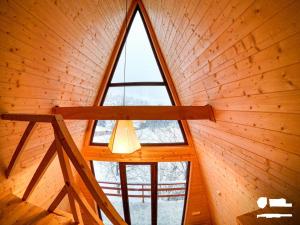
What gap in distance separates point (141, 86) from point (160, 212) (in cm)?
354

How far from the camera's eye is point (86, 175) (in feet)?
5.03

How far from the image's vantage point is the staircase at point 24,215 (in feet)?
5.82

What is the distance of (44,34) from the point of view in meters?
2.01

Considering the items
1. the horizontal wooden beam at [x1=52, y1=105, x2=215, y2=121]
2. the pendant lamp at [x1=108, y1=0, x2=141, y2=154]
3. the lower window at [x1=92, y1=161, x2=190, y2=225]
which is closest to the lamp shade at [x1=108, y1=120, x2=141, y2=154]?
the pendant lamp at [x1=108, y1=0, x2=141, y2=154]

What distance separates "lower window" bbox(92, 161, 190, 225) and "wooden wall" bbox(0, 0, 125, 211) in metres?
1.75

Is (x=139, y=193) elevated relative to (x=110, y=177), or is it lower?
lower

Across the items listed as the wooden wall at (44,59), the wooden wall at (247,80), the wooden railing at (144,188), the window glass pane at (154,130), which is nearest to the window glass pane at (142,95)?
the window glass pane at (154,130)

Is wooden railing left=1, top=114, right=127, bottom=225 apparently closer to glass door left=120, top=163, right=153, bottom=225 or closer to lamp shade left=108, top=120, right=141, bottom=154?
lamp shade left=108, top=120, right=141, bottom=154

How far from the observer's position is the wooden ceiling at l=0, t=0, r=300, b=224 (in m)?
1.20

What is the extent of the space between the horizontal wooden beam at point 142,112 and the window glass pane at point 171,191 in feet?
7.94

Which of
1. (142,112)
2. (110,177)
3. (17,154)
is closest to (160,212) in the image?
(110,177)

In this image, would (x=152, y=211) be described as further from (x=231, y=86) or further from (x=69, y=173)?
(x=231, y=86)

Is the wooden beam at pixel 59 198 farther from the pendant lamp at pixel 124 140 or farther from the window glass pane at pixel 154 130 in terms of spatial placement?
the window glass pane at pixel 154 130

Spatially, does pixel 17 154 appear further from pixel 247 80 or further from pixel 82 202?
pixel 247 80
